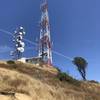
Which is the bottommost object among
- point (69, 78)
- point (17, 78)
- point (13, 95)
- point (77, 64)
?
point (13, 95)

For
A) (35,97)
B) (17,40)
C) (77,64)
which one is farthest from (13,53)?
(35,97)

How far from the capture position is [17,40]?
9081cm

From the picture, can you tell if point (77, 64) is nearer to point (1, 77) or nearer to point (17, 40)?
point (17, 40)

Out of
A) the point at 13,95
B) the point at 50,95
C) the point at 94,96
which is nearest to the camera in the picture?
the point at 13,95

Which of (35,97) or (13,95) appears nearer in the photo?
(13,95)

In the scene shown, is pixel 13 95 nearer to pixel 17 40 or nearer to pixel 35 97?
pixel 35 97

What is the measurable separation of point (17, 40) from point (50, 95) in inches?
2105

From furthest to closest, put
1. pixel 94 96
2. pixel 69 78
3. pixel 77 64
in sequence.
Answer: pixel 77 64
pixel 69 78
pixel 94 96

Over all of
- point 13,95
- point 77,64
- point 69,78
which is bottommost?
point 13,95

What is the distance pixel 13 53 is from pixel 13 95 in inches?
2326

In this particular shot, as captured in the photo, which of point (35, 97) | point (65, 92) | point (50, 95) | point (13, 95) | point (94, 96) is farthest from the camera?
point (94, 96)

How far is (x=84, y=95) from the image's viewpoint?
43500 mm

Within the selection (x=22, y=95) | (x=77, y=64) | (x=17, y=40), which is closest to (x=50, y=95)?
(x=22, y=95)

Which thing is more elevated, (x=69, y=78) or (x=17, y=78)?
(x=69, y=78)
